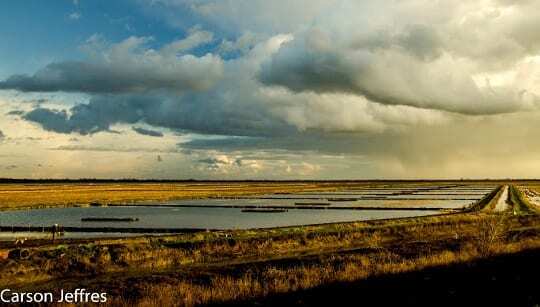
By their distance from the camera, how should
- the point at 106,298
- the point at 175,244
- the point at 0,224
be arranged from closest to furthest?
→ the point at 106,298 < the point at 175,244 < the point at 0,224

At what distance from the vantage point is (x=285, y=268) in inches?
771

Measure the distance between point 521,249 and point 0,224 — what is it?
40.3 meters

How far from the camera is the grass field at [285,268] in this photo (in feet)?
46.8

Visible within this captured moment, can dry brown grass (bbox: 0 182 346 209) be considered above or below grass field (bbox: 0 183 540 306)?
below

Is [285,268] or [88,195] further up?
[285,268]

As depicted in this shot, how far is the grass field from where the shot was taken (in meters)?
14.3

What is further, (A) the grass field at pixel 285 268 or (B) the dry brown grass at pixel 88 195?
(B) the dry brown grass at pixel 88 195

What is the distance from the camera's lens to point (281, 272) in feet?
59.3

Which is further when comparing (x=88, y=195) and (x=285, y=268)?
(x=88, y=195)

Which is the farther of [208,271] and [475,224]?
[475,224]

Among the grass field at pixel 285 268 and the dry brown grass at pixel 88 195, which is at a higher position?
the grass field at pixel 285 268

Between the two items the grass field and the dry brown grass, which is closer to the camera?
the grass field

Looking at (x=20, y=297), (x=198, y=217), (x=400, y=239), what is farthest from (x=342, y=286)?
(x=198, y=217)

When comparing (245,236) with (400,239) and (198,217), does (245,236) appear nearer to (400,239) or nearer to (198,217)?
(400,239)
